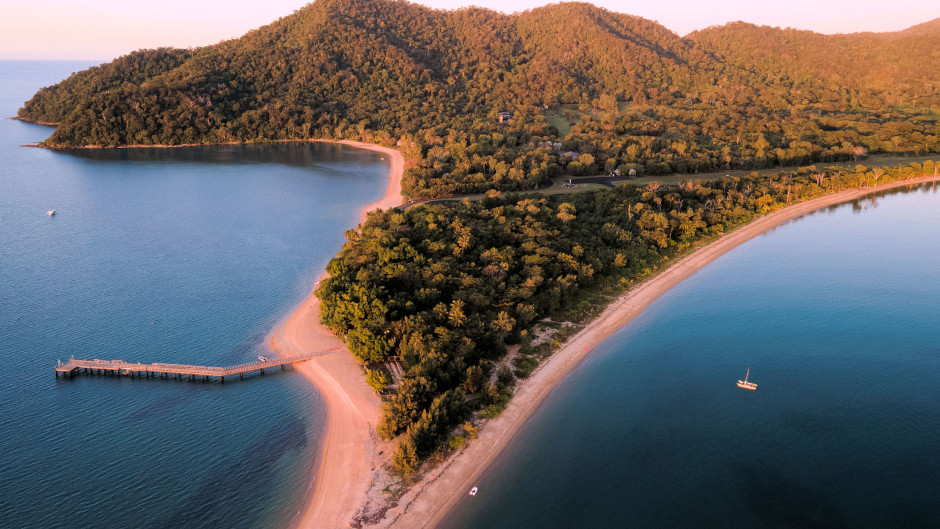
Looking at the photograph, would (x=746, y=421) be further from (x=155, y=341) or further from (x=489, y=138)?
(x=489, y=138)

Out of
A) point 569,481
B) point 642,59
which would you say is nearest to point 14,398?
point 569,481

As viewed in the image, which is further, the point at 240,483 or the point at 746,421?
the point at 746,421

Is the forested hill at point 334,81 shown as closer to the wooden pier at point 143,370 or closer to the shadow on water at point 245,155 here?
the shadow on water at point 245,155

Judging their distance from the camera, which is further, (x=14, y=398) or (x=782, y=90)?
(x=782, y=90)

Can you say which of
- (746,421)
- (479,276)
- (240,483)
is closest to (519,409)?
(479,276)

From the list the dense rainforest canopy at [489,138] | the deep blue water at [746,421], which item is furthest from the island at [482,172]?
the deep blue water at [746,421]

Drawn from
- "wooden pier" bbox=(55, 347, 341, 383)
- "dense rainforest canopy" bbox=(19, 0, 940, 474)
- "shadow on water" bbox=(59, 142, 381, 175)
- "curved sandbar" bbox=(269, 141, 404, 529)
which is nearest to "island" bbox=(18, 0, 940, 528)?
"curved sandbar" bbox=(269, 141, 404, 529)

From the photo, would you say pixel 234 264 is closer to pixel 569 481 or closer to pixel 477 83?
pixel 569 481
